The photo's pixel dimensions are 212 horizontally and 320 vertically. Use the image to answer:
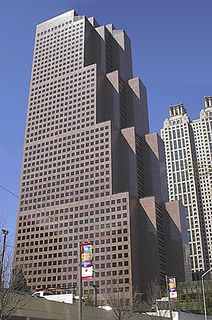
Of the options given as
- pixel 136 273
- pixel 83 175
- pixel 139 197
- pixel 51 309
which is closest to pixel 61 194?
pixel 83 175

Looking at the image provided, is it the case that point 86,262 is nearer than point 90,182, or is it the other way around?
point 86,262

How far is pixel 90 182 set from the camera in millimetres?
159625

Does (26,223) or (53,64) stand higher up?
(53,64)

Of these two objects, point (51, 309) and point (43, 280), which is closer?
point (51, 309)

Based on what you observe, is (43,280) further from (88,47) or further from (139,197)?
(88,47)

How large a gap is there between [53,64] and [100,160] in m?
64.2

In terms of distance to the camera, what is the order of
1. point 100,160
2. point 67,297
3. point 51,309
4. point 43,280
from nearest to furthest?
point 51,309 < point 67,297 < point 43,280 < point 100,160

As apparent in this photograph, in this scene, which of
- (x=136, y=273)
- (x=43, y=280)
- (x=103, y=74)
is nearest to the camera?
(x=136, y=273)

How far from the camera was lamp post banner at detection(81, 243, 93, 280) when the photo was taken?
34.9m

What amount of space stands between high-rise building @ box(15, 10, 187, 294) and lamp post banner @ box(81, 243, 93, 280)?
101m

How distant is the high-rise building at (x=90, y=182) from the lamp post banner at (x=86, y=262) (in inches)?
3962

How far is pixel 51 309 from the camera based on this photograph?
128 ft

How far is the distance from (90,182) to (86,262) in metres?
124

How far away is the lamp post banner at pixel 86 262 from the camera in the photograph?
115 feet
